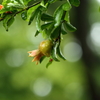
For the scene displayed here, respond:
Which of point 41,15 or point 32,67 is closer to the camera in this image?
point 41,15

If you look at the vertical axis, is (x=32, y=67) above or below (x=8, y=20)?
below

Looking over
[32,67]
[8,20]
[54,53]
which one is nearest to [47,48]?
[54,53]

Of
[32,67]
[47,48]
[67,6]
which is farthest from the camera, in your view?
[32,67]

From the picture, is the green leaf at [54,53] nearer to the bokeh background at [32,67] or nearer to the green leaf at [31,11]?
the green leaf at [31,11]

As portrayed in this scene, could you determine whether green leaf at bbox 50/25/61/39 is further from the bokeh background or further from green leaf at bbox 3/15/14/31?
the bokeh background

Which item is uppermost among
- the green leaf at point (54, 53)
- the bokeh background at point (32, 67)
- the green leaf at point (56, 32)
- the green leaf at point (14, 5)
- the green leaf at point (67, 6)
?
the green leaf at point (14, 5)

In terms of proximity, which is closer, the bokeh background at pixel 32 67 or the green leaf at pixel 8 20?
the green leaf at pixel 8 20

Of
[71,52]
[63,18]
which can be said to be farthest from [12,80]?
[63,18]

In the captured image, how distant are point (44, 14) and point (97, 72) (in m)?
5.34

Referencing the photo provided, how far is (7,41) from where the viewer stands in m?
7.73

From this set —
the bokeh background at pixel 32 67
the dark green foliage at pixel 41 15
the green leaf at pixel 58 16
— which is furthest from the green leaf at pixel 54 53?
the bokeh background at pixel 32 67

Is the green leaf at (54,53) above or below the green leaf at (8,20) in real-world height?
below

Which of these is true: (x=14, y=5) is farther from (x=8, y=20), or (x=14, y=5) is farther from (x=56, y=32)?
(x=56, y=32)

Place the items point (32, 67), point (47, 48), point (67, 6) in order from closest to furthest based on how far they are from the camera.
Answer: point (67, 6), point (47, 48), point (32, 67)
